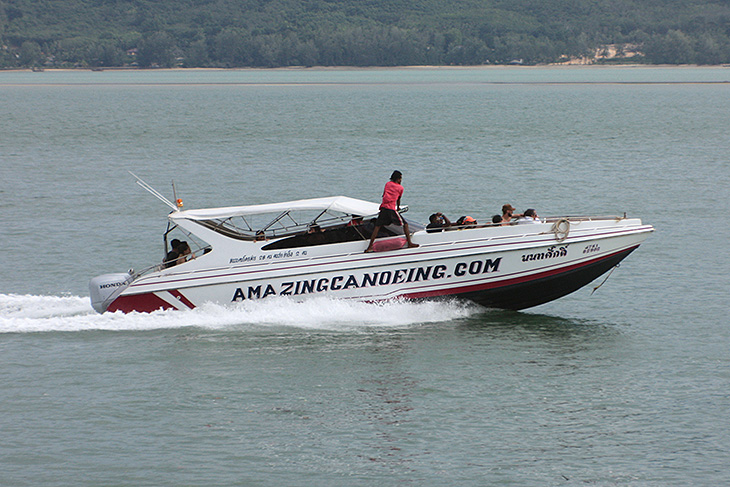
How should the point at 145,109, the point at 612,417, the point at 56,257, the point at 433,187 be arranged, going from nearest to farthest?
the point at 612,417 → the point at 56,257 → the point at 433,187 → the point at 145,109

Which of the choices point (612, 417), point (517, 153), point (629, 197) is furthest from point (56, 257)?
point (517, 153)

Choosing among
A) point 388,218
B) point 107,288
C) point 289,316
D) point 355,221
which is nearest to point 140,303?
point 107,288

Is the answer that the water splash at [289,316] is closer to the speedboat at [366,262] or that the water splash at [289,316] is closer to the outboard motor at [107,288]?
the speedboat at [366,262]

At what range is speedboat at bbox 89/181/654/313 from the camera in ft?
53.0

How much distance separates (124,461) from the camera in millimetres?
11531

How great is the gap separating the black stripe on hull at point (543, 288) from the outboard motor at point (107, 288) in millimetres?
6028

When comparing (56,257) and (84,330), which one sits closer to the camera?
(84,330)

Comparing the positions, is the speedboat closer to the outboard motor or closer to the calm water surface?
the outboard motor

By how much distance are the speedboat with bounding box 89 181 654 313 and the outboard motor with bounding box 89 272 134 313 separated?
2 cm

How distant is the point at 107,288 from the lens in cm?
1656

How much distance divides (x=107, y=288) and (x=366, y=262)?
4.70m

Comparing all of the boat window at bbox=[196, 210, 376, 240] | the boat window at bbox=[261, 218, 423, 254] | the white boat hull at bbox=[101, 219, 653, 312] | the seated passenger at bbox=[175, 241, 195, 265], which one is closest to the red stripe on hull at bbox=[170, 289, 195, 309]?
the white boat hull at bbox=[101, 219, 653, 312]

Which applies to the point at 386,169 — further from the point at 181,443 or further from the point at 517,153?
the point at 181,443

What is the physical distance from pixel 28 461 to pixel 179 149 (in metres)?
47.0
